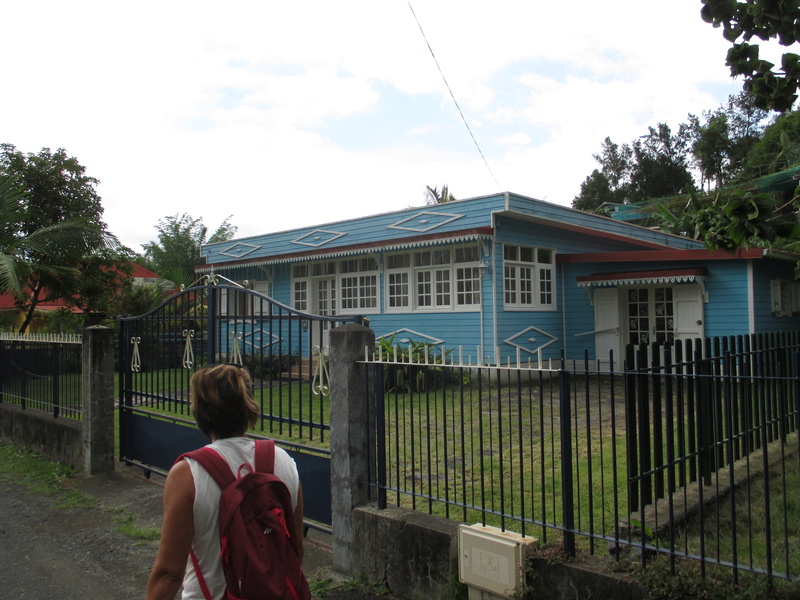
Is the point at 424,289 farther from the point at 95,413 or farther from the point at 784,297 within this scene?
the point at 95,413

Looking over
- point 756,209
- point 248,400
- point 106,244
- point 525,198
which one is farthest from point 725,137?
point 248,400

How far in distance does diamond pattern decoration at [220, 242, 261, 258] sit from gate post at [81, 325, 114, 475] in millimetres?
11720

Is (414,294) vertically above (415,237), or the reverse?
(415,237)

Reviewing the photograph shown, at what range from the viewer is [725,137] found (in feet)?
140

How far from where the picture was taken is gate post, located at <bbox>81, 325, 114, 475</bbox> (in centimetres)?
776

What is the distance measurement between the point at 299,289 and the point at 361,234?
312 centimetres

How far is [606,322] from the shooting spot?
1465 centimetres

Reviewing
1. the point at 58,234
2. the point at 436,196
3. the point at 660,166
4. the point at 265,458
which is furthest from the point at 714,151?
the point at 265,458

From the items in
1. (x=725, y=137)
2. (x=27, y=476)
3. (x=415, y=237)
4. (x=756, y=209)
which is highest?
(x=725, y=137)

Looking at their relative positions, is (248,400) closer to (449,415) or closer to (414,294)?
(449,415)

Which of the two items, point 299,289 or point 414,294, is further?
point 299,289

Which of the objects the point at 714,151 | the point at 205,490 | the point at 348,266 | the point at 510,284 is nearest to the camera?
the point at 205,490

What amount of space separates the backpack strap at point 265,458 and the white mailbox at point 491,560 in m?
1.86

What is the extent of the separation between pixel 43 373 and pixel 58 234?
217 inches
